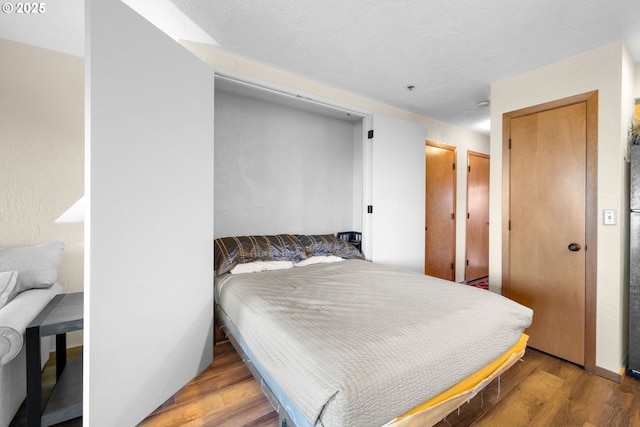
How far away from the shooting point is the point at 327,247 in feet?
9.16

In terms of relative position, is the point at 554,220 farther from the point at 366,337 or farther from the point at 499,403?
the point at 366,337

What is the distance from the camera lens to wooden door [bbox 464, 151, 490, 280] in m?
4.29

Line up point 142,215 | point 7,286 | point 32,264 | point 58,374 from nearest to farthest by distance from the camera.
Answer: point 142,215
point 7,286
point 58,374
point 32,264

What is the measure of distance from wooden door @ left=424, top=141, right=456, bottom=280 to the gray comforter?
6.87 feet

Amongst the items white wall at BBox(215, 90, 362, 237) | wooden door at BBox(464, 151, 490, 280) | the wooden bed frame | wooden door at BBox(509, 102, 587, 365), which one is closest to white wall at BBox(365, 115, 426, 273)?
white wall at BBox(215, 90, 362, 237)

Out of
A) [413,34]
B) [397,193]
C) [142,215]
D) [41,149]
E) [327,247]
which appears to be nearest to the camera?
[142,215]

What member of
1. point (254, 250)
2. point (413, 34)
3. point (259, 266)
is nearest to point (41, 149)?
point (254, 250)

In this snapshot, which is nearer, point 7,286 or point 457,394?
point 457,394

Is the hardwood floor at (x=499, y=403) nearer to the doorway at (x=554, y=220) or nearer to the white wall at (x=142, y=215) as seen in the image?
the white wall at (x=142, y=215)

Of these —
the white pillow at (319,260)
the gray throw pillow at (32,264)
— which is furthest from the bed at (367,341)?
the gray throw pillow at (32,264)

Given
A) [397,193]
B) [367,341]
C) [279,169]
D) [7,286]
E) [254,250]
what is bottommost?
[367,341]

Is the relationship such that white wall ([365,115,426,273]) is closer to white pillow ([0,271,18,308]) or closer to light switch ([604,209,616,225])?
light switch ([604,209,616,225])

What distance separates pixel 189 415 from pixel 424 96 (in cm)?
347

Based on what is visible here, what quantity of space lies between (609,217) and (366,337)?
214 centimetres
